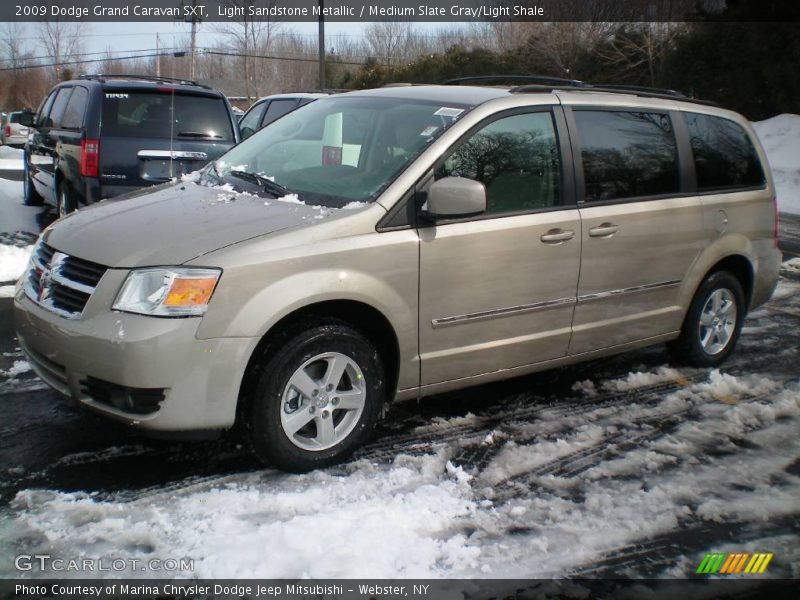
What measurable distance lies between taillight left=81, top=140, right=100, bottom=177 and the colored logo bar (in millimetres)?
6639

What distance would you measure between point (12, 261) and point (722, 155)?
6493 millimetres

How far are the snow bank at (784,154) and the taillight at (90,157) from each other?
40.3 feet

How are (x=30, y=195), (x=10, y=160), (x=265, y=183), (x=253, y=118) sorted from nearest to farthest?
(x=265, y=183)
(x=30, y=195)
(x=253, y=118)
(x=10, y=160)

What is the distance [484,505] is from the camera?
3438 millimetres

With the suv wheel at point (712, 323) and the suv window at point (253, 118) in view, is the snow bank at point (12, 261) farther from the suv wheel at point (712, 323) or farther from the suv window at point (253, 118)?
the suv window at point (253, 118)

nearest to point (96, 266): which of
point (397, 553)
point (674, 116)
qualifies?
point (397, 553)

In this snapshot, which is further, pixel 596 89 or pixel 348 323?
pixel 596 89

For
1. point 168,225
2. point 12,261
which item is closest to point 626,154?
point 168,225

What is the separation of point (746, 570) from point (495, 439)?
1420 millimetres

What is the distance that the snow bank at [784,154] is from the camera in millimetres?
15336

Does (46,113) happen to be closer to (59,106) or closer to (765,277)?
(59,106)

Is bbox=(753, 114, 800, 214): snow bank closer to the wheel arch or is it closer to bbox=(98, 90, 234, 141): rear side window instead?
bbox=(98, 90, 234, 141): rear side window

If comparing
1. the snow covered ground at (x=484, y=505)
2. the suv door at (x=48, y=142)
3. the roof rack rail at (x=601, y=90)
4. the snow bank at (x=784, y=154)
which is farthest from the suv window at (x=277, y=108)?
the snow covered ground at (x=484, y=505)

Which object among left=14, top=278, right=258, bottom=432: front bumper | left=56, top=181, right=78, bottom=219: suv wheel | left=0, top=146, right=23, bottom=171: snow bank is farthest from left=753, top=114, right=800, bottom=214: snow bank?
left=0, top=146, right=23, bottom=171: snow bank
